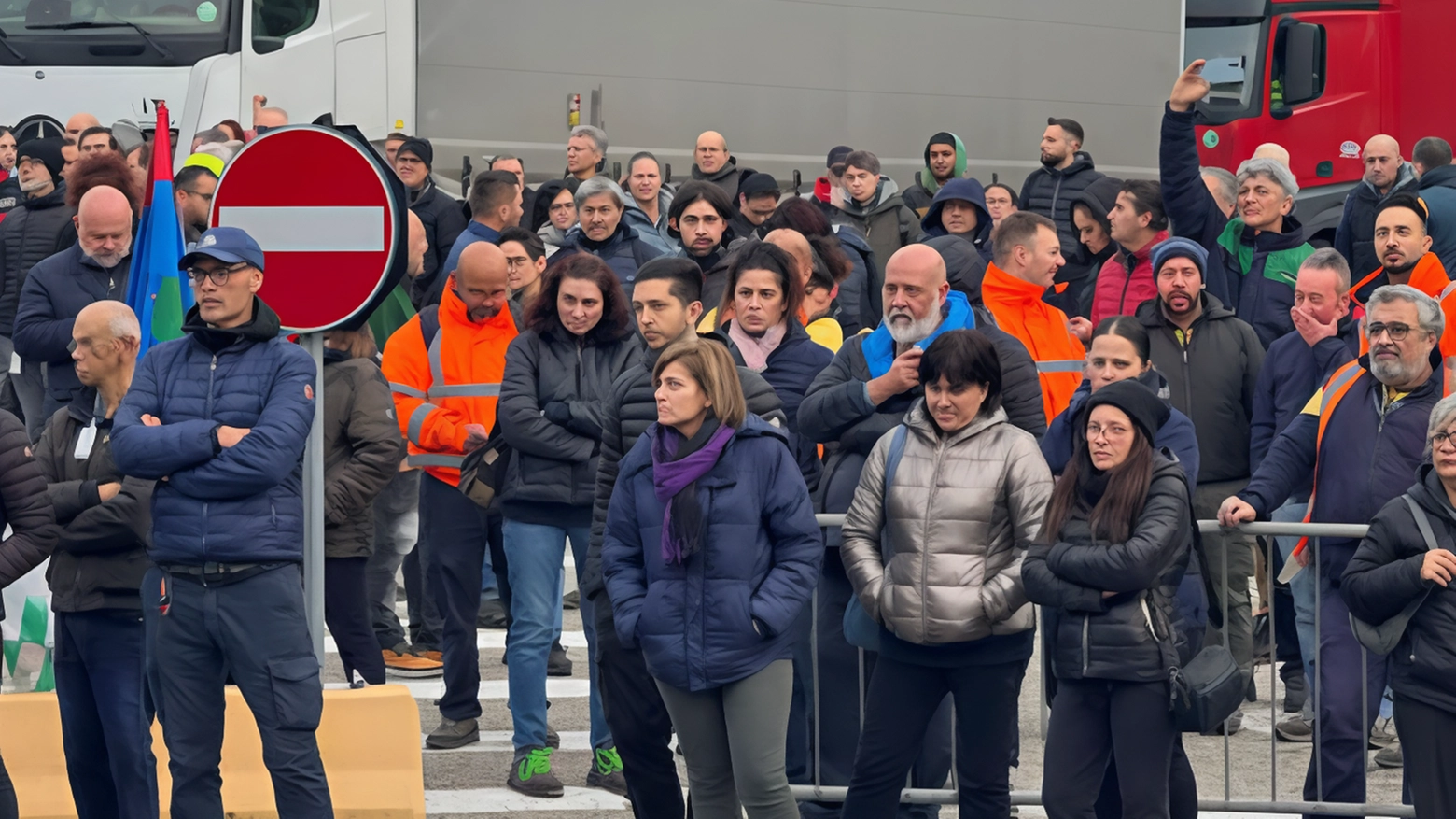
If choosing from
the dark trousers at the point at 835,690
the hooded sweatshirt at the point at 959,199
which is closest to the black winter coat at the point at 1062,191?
the hooded sweatshirt at the point at 959,199

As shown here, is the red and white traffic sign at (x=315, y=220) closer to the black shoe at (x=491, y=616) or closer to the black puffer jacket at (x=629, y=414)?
the black puffer jacket at (x=629, y=414)

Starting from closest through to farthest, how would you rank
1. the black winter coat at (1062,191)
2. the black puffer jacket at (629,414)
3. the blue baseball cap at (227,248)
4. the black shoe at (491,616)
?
the blue baseball cap at (227,248), the black puffer jacket at (629,414), the black shoe at (491,616), the black winter coat at (1062,191)

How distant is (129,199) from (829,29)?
7864 mm

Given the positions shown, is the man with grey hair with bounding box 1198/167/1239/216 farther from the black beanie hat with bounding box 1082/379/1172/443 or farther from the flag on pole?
the flag on pole

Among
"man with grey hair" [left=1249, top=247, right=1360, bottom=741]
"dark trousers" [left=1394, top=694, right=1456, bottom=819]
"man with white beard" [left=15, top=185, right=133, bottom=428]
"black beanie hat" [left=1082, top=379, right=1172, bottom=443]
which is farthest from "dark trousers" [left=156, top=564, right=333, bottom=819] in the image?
"man with grey hair" [left=1249, top=247, right=1360, bottom=741]

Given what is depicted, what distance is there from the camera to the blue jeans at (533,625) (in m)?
8.12

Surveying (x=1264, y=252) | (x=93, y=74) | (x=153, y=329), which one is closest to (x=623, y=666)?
(x=153, y=329)

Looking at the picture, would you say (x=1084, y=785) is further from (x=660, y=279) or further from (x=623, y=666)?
(x=660, y=279)

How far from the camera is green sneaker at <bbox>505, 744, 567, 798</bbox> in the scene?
8.06 metres

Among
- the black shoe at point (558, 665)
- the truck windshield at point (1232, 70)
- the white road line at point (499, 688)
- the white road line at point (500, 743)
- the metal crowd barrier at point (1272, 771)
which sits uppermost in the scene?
the truck windshield at point (1232, 70)

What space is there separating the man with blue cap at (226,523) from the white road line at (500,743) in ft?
6.84

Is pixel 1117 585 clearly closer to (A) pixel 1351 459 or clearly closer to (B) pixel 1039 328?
(A) pixel 1351 459

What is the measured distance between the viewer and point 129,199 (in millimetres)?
10719

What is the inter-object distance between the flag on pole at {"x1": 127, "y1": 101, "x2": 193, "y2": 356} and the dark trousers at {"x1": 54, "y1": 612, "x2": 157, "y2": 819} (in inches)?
56.0
